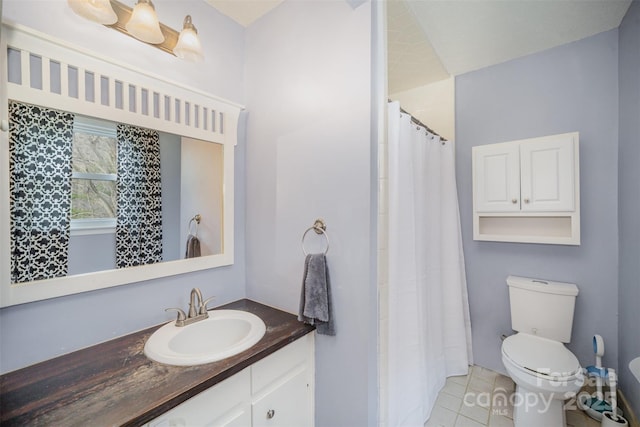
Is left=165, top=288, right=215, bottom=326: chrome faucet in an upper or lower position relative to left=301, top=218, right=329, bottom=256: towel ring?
lower

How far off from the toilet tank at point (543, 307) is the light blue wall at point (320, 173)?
129cm

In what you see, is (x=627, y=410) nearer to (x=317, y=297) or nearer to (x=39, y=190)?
(x=317, y=297)

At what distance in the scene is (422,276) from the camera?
1.66 metres

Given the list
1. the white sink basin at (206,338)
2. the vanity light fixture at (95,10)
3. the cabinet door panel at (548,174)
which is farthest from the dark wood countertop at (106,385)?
the cabinet door panel at (548,174)

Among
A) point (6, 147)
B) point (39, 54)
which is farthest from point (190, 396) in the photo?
point (39, 54)

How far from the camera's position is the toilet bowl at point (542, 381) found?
1.36m

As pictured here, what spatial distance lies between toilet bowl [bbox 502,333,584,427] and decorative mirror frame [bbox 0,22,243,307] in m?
1.79

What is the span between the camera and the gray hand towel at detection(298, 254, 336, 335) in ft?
3.97

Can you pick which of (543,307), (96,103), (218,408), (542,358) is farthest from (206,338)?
(543,307)

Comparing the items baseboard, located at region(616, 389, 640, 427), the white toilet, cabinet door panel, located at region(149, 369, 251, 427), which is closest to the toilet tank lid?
the white toilet

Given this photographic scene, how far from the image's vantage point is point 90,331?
Answer: 3.51 feet

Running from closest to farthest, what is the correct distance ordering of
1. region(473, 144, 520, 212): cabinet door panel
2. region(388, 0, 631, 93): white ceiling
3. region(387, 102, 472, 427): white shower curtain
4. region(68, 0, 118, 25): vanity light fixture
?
region(68, 0, 118, 25): vanity light fixture
region(387, 102, 472, 427): white shower curtain
region(388, 0, 631, 93): white ceiling
region(473, 144, 520, 212): cabinet door panel

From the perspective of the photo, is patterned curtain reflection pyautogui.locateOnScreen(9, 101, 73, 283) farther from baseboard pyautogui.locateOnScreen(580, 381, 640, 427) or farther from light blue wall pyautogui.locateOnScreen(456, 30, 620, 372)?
baseboard pyautogui.locateOnScreen(580, 381, 640, 427)

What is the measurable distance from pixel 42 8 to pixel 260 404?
174 centimetres
